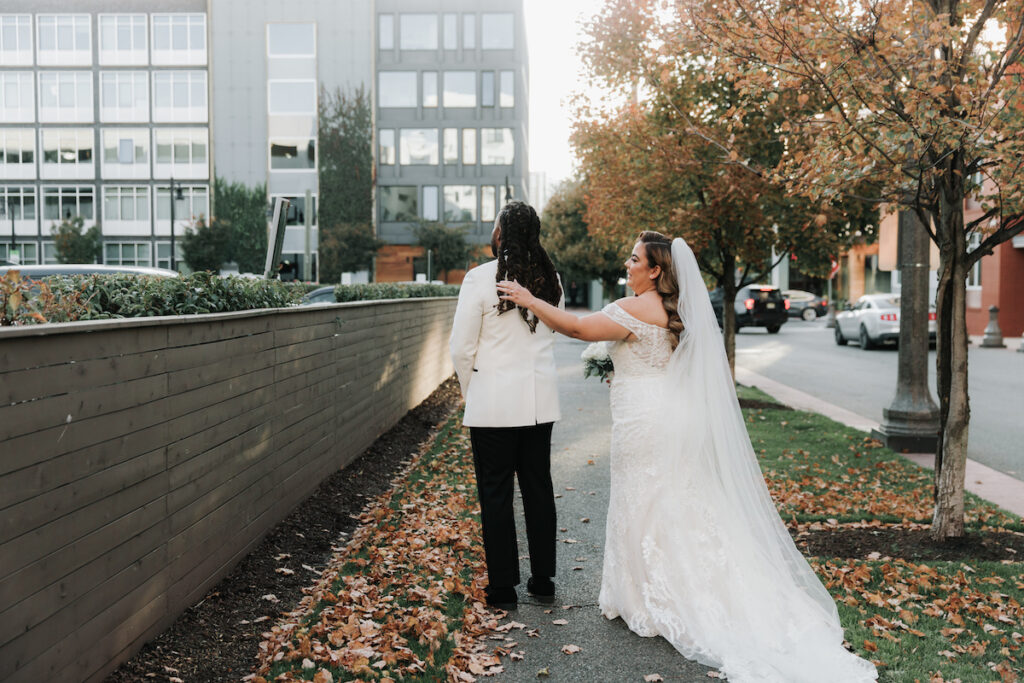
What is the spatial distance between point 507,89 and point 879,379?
1913 inches

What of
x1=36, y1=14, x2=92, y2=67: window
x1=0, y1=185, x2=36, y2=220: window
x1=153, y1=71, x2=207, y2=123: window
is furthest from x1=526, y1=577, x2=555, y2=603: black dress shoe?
x1=0, y1=185, x2=36, y2=220: window

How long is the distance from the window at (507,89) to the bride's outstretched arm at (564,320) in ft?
198

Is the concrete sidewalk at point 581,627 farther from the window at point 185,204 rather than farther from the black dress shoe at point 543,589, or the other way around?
the window at point 185,204

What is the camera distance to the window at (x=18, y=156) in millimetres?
63969

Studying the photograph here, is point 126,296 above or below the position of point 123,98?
below

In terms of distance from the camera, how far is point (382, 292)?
15.2m

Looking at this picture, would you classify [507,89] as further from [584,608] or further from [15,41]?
[584,608]

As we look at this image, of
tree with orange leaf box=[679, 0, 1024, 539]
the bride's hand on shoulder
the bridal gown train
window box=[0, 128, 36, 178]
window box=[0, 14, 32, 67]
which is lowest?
the bridal gown train

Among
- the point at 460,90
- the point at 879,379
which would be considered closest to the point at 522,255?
the point at 879,379

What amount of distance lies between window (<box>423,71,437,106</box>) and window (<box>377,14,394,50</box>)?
3103mm

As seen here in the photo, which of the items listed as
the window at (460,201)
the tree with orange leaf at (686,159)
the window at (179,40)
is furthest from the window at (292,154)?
the tree with orange leaf at (686,159)

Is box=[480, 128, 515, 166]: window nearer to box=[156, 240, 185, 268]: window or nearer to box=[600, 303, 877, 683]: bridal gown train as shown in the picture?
box=[156, 240, 185, 268]: window

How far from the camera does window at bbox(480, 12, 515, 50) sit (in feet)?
207

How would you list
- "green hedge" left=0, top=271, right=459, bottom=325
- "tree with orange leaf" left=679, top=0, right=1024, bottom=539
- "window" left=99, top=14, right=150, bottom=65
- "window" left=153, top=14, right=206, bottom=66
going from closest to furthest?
"green hedge" left=0, top=271, right=459, bottom=325 < "tree with orange leaf" left=679, top=0, right=1024, bottom=539 < "window" left=99, top=14, right=150, bottom=65 < "window" left=153, top=14, right=206, bottom=66
